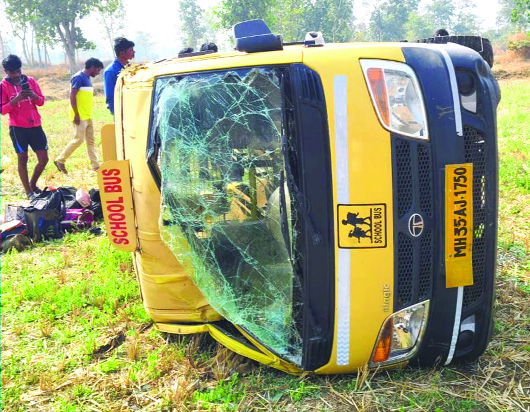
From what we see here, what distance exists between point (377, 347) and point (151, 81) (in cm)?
174

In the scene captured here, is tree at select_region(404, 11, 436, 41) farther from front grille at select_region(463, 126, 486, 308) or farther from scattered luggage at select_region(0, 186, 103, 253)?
front grille at select_region(463, 126, 486, 308)

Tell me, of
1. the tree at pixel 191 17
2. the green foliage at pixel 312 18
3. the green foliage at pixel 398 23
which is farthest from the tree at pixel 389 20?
the tree at pixel 191 17

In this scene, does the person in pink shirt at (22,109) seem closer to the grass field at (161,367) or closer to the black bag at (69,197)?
the black bag at (69,197)

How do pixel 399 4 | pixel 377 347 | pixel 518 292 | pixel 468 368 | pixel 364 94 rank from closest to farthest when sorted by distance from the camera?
pixel 364 94
pixel 377 347
pixel 468 368
pixel 518 292
pixel 399 4

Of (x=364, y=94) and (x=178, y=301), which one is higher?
(x=364, y=94)

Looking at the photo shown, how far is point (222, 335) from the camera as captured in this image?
273cm

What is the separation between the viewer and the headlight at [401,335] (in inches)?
91.3

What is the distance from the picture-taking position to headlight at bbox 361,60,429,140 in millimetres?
2197

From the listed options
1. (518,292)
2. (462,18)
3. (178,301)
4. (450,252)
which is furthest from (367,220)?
(462,18)

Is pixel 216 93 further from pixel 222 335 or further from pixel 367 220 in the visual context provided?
pixel 222 335

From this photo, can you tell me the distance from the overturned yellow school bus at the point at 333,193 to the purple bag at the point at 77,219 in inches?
125

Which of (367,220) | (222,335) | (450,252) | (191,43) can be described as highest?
(191,43)

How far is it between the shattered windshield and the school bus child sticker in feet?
0.76

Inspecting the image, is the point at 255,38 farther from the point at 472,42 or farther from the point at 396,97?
the point at 472,42
